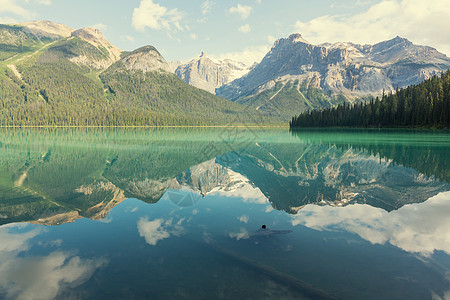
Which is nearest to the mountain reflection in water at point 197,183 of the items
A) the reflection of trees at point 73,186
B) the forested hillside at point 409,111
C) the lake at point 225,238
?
the reflection of trees at point 73,186

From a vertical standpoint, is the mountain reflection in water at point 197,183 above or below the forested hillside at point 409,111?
below

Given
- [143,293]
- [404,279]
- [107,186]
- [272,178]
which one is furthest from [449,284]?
[107,186]

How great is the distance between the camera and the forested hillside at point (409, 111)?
363 feet

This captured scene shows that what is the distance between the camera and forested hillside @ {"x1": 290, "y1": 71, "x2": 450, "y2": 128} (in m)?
111

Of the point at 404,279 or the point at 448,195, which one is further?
the point at 448,195

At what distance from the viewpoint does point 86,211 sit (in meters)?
16.1

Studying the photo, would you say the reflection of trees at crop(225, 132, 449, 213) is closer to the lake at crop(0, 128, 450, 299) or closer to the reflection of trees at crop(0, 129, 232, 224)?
the lake at crop(0, 128, 450, 299)

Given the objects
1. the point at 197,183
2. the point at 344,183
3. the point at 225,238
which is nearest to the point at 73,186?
the point at 197,183

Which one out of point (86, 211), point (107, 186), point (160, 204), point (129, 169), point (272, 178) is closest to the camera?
point (86, 211)

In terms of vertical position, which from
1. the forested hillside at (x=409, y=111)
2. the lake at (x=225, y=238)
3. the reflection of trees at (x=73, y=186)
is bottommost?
the reflection of trees at (x=73, y=186)

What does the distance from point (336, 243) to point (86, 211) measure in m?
15.2

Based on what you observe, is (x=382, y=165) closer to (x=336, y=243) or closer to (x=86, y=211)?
(x=336, y=243)

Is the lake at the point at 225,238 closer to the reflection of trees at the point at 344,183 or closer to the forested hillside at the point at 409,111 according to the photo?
the reflection of trees at the point at 344,183

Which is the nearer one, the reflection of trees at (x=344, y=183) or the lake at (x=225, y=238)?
the lake at (x=225, y=238)
